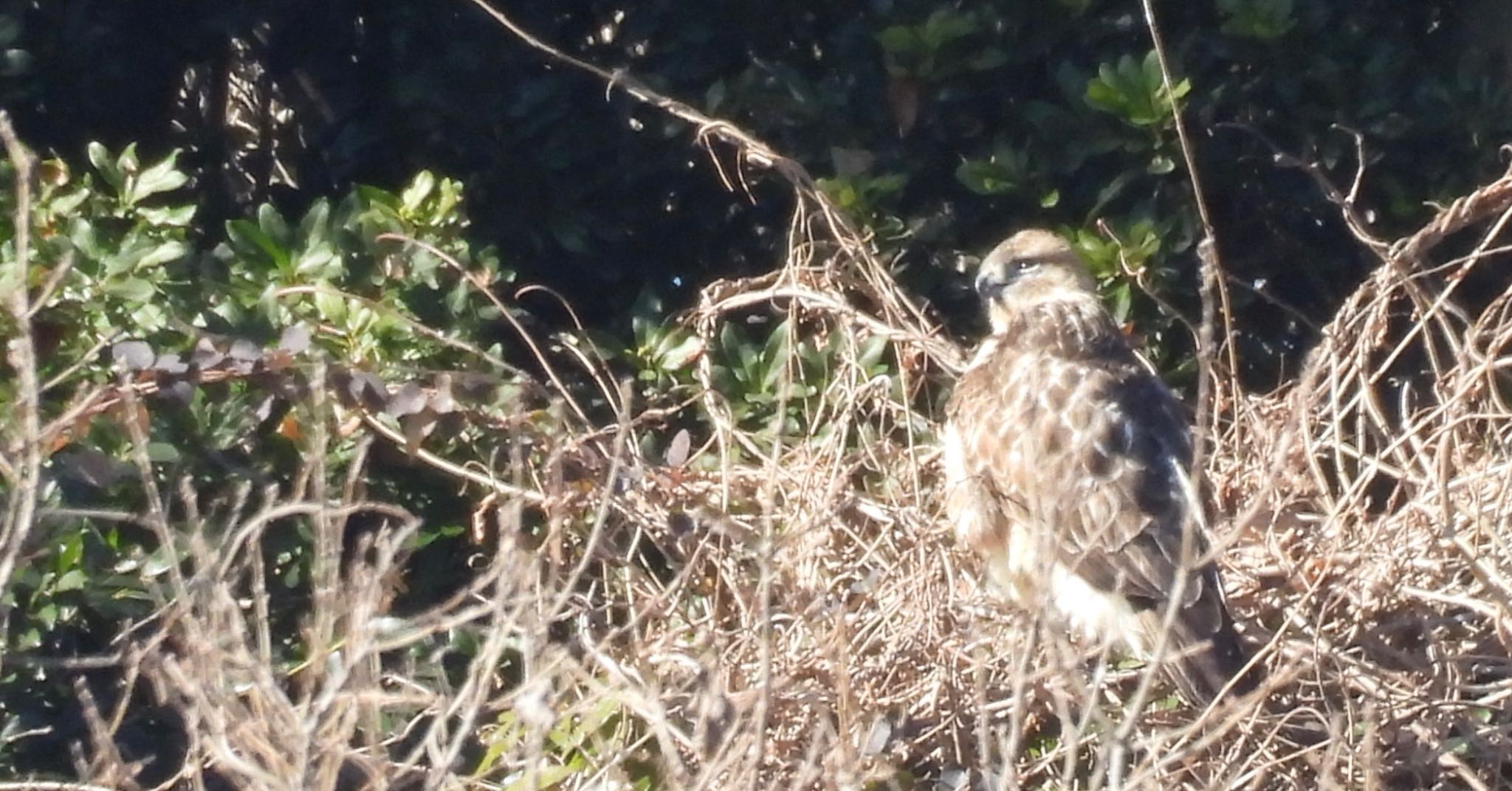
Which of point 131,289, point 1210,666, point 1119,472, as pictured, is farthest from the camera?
point 1119,472

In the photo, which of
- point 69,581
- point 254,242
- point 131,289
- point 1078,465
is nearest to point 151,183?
point 254,242

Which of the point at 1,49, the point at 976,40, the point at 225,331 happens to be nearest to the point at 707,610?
the point at 225,331

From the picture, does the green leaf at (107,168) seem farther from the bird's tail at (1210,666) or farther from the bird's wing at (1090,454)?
the bird's tail at (1210,666)

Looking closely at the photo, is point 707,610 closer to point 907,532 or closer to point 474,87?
point 907,532

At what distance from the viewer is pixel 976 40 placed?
544cm

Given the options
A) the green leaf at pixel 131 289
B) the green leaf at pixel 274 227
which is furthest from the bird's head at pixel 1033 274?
the green leaf at pixel 131 289

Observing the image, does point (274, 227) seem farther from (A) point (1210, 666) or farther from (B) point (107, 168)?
(A) point (1210, 666)

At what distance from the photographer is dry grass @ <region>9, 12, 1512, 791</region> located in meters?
3.07

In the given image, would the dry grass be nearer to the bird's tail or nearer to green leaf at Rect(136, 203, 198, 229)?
the bird's tail

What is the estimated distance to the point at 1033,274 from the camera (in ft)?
17.0

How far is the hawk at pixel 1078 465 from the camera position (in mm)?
4191

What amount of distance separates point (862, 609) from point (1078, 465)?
77cm

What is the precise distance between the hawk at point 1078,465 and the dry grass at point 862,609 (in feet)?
0.35

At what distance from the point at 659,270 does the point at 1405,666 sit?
8.66 ft
